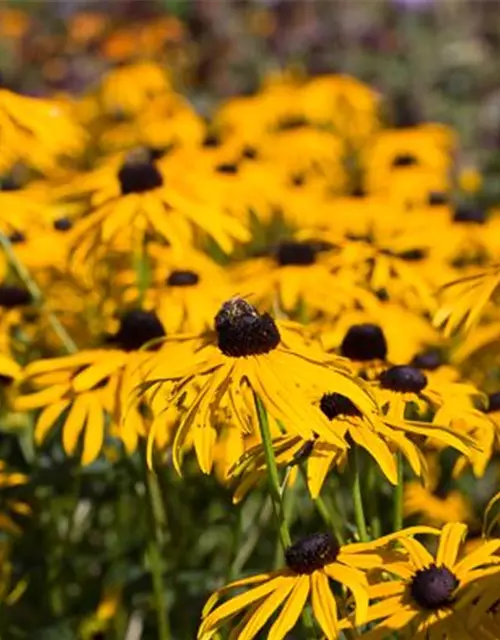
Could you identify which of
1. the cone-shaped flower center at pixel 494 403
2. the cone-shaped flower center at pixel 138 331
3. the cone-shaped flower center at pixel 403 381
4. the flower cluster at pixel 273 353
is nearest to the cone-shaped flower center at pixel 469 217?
the flower cluster at pixel 273 353

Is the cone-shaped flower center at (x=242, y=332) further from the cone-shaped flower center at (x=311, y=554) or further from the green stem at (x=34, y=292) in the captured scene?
the green stem at (x=34, y=292)

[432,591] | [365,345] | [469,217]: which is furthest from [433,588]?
[469,217]

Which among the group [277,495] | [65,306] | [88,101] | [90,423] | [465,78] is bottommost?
[277,495]

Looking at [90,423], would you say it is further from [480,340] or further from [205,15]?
[205,15]

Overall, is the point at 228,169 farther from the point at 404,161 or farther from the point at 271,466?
the point at 271,466

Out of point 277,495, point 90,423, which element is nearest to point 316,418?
point 277,495

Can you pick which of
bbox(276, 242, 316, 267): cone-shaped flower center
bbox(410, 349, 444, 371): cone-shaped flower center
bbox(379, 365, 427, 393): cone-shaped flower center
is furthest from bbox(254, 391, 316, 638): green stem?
bbox(276, 242, 316, 267): cone-shaped flower center
